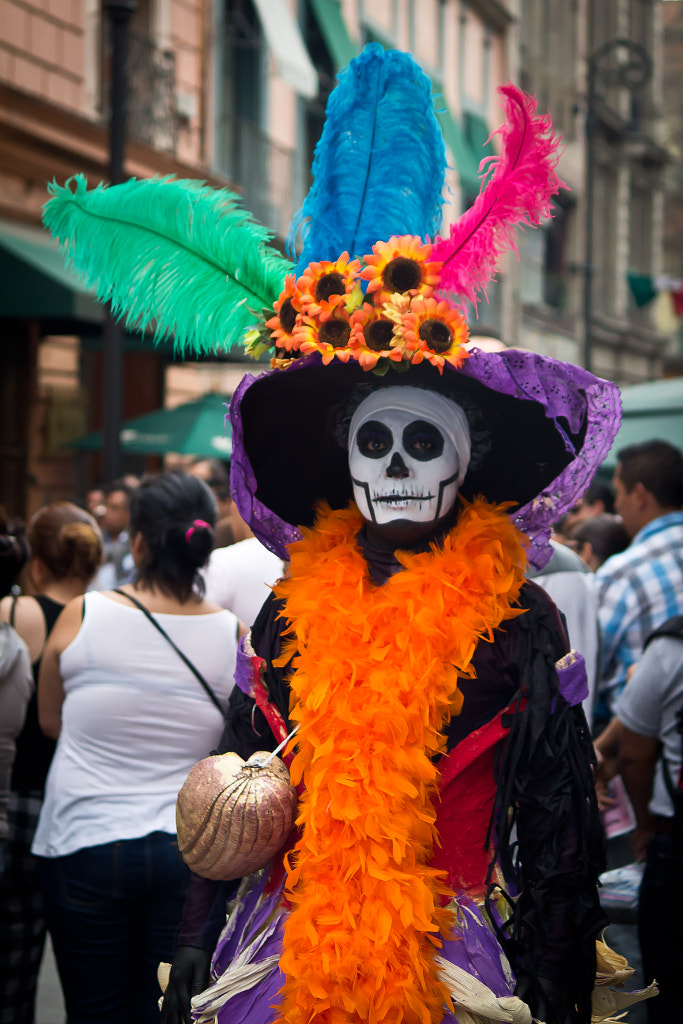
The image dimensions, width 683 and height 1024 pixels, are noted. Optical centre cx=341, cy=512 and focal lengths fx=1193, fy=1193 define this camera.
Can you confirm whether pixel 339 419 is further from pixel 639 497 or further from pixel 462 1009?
pixel 639 497

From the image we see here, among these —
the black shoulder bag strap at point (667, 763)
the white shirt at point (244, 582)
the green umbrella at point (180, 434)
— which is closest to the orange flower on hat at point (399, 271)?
the black shoulder bag strap at point (667, 763)

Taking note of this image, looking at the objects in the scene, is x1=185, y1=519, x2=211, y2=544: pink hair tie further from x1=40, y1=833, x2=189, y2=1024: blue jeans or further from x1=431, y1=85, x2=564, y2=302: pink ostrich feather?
x1=431, y1=85, x2=564, y2=302: pink ostrich feather

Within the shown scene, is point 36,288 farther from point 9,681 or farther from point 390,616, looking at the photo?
point 390,616

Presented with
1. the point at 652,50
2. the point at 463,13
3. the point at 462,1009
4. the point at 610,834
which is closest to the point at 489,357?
the point at 462,1009

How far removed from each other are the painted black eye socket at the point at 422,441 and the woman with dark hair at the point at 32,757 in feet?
5.75

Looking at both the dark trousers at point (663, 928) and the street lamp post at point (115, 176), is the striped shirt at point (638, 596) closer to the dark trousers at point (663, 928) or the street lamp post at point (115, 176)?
the dark trousers at point (663, 928)

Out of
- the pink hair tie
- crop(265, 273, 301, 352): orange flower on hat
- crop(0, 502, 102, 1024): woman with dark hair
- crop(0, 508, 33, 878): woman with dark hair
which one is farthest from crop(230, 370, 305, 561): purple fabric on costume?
crop(0, 502, 102, 1024): woman with dark hair

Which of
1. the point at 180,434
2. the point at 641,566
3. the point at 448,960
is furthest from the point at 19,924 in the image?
the point at 180,434

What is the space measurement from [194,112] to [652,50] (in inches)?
1027

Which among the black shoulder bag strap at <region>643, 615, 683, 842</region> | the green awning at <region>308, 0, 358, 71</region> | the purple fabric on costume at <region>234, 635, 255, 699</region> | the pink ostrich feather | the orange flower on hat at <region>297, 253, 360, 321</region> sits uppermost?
the green awning at <region>308, 0, 358, 71</region>

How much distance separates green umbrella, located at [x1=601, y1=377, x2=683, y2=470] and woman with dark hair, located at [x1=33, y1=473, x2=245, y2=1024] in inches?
178

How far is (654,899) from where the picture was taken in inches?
132

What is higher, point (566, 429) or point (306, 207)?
point (306, 207)

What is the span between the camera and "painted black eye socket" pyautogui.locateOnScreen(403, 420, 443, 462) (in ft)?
8.11
